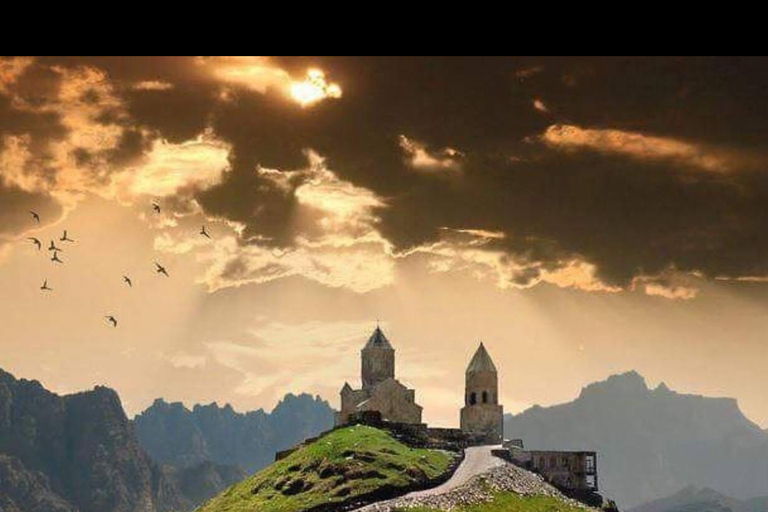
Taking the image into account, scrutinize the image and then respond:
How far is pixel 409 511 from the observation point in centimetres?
5681

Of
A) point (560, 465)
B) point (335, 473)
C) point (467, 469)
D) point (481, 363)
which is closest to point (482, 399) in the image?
point (481, 363)

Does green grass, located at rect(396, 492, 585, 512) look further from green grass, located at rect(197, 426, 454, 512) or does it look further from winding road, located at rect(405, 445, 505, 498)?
green grass, located at rect(197, 426, 454, 512)

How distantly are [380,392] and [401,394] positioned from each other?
2312mm

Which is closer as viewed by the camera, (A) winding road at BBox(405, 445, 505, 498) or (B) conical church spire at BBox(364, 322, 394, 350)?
(A) winding road at BBox(405, 445, 505, 498)

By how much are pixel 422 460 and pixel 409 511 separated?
15.8 m

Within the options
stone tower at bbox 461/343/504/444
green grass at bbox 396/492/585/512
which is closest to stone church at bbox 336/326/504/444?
stone tower at bbox 461/343/504/444

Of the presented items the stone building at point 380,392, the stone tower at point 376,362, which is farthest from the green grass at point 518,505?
the stone tower at point 376,362

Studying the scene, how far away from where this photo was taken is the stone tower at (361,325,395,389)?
106062mm

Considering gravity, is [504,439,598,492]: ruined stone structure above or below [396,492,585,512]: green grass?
above

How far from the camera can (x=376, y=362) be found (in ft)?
349

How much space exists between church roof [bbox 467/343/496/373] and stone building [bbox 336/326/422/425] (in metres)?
6.59

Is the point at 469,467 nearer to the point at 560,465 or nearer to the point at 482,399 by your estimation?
the point at 560,465

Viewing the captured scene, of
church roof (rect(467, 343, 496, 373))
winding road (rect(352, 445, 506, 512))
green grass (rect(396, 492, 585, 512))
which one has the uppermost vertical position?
church roof (rect(467, 343, 496, 373))
